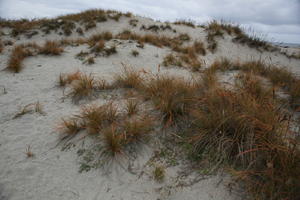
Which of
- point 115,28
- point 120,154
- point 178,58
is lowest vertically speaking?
point 120,154

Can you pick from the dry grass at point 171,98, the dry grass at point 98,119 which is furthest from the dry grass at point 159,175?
the dry grass at point 98,119

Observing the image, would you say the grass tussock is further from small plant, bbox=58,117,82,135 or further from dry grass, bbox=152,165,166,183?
small plant, bbox=58,117,82,135

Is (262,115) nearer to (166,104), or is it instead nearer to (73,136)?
(166,104)

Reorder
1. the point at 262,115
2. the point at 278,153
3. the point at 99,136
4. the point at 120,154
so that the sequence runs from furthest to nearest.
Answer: the point at 99,136 < the point at 120,154 < the point at 262,115 < the point at 278,153

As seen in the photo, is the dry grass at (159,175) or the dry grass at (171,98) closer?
the dry grass at (159,175)

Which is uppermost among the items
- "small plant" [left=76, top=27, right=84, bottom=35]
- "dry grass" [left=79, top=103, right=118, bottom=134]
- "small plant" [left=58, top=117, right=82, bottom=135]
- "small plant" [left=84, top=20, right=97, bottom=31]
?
"small plant" [left=84, top=20, right=97, bottom=31]

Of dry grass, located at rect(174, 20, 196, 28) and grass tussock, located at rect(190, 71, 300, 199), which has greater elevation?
dry grass, located at rect(174, 20, 196, 28)

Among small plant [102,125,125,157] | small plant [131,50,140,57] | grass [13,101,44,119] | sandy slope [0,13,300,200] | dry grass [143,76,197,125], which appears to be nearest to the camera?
sandy slope [0,13,300,200]

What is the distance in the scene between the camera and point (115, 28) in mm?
9805

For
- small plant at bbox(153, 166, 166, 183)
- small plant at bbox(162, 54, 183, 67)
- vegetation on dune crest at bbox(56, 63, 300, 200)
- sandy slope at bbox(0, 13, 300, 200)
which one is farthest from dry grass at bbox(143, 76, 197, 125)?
small plant at bbox(162, 54, 183, 67)

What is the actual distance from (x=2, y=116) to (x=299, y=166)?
4229 mm

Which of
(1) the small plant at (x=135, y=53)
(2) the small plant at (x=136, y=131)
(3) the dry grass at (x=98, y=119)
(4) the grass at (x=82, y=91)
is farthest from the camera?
(1) the small plant at (x=135, y=53)

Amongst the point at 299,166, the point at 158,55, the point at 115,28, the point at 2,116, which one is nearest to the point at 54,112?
the point at 2,116

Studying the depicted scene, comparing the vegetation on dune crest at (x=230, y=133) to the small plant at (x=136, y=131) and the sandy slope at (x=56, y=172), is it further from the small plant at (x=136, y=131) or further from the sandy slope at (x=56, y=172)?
the sandy slope at (x=56, y=172)
